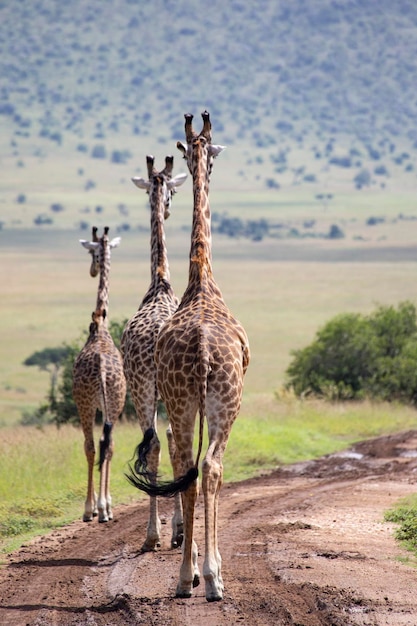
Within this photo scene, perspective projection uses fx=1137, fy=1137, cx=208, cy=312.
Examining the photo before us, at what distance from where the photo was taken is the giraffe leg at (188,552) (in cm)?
830

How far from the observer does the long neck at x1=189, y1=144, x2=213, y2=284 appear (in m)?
9.35

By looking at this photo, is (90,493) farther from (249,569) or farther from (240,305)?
(240,305)

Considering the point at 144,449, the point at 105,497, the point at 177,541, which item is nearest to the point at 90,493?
the point at 105,497

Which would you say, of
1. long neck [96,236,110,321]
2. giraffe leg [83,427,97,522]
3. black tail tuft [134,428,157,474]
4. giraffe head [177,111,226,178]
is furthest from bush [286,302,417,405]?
giraffe head [177,111,226,178]

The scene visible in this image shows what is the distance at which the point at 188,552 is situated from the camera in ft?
27.4

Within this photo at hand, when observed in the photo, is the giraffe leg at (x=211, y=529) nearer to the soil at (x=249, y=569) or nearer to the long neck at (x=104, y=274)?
the soil at (x=249, y=569)

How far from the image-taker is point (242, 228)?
104625 millimetres

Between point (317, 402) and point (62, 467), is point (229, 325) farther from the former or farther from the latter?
point (317, 402)

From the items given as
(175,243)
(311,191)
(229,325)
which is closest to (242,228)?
(175,243)

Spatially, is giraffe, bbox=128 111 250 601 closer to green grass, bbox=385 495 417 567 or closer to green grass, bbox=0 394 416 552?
green grass, bbox=385 495 417 567

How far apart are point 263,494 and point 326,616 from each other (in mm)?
5624

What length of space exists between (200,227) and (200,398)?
182 cm

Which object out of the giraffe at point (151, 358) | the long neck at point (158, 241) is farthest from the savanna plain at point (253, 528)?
the long neck at point (158, 241)

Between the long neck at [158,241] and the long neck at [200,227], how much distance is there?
6.56 ft
